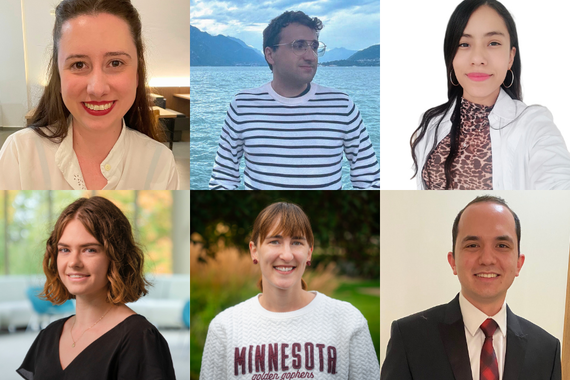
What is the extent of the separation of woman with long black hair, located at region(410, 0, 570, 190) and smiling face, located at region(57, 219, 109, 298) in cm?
159

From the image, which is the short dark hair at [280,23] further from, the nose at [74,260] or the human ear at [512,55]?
the nose at [74,260]

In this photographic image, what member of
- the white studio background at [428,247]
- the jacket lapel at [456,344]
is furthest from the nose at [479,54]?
the jacket lapel at [456,344]

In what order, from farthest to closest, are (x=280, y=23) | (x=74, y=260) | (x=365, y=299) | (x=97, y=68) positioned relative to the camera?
(x=365, y=299) < (x=280, y=23) < (x=74, y=260) < (x=97, y=68)

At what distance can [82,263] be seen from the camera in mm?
2377

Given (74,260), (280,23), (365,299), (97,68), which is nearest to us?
(97,68)

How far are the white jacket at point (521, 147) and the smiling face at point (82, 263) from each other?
1.58m

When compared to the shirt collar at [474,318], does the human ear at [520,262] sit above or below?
above

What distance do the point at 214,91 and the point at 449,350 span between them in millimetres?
1697

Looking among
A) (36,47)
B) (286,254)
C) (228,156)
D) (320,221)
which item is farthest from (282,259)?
(36,47)

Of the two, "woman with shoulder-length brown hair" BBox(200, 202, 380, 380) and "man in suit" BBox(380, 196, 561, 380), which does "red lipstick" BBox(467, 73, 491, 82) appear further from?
"woman with shoulder-length brown hair" BBox(200, 202, 380, 380)

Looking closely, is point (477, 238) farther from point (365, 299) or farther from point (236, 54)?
point (236, 54)

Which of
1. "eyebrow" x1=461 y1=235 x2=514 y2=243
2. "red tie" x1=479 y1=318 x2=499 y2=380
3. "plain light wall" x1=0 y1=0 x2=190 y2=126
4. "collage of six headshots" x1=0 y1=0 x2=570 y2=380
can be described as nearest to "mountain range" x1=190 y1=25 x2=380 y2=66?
"collage of six headshots" x1=0 y1=0 x2=570 y2=380

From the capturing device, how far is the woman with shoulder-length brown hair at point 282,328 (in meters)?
2.52

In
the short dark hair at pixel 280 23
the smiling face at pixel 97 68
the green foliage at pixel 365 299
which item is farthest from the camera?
the green foliage at pixel 365 299
